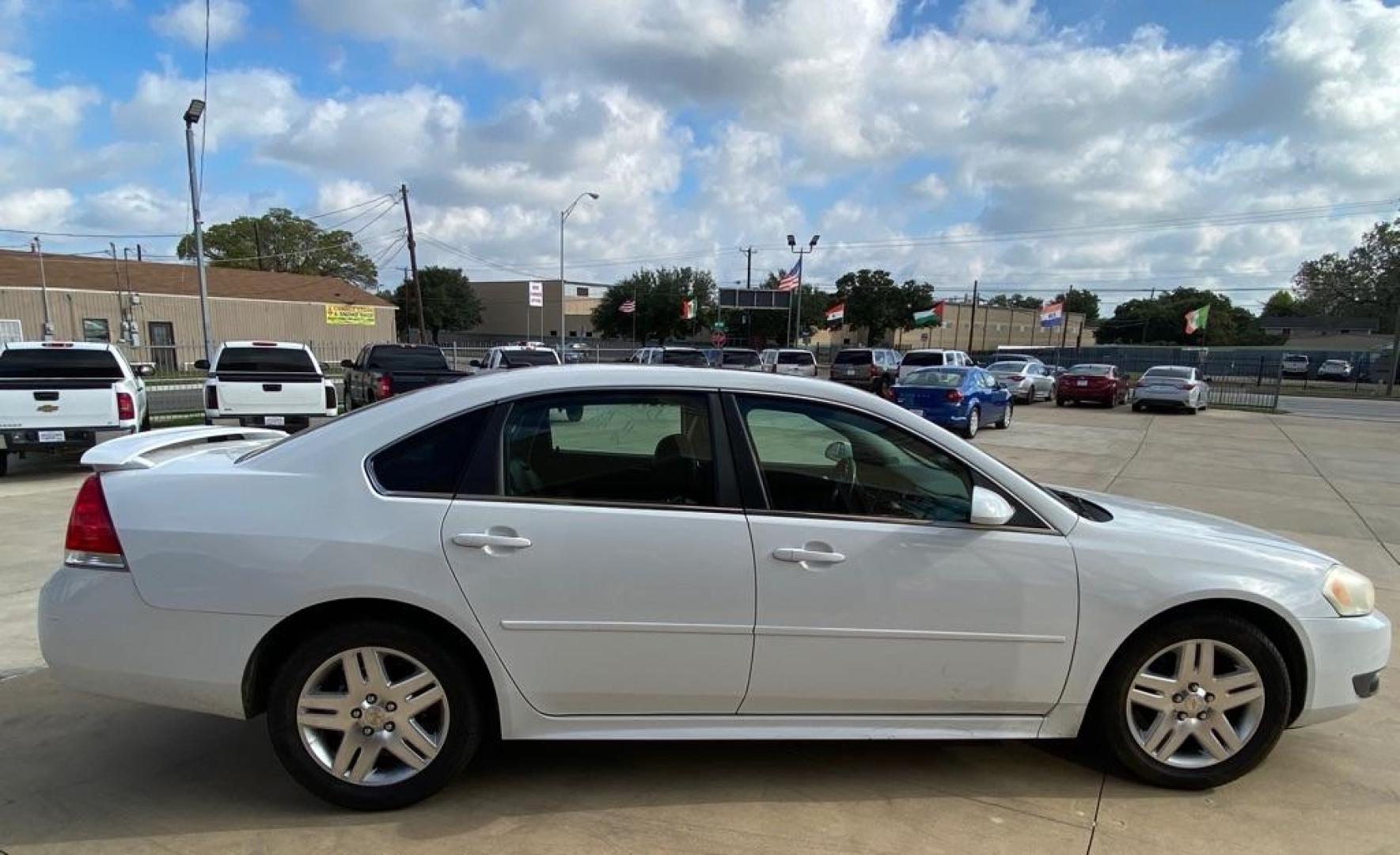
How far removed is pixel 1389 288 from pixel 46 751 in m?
89.3

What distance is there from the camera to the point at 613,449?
2949mm

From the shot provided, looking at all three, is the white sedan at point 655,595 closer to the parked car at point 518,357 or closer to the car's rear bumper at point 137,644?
the car's rear bumper at point 137,644

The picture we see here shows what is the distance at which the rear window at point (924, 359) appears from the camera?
78.8ft

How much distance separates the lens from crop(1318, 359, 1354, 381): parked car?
5656 cm

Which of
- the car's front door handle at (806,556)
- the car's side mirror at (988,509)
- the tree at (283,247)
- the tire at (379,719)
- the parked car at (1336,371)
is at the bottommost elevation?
the parked car at (1336,371)

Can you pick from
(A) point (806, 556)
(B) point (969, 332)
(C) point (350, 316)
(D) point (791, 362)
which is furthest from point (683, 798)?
(B) point (969, 332)

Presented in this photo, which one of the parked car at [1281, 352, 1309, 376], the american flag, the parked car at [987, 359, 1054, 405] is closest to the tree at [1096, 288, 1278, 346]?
the parked car at [1281, 352, 1309, 376]

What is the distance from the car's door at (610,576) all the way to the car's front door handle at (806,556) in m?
0.12

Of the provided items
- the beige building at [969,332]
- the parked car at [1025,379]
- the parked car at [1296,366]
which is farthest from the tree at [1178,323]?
the parked car at [1025,379]

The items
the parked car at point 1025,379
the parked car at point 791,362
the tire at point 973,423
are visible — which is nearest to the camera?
the tire at point 973,423

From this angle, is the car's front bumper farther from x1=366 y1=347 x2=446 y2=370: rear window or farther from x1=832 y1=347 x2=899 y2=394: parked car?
x1=832 y1=347 x2=899 y2=394: parked car

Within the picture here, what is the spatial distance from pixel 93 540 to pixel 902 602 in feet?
9.34

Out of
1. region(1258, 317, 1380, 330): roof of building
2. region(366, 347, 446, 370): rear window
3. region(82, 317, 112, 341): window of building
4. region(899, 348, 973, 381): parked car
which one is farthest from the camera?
region(1258, 317, 1380, 330): roof of building

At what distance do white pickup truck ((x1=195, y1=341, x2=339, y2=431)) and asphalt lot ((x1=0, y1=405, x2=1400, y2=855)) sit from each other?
23.9 feet
